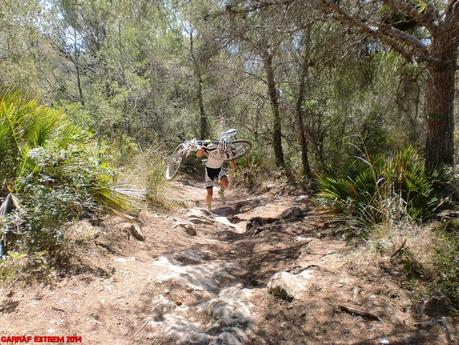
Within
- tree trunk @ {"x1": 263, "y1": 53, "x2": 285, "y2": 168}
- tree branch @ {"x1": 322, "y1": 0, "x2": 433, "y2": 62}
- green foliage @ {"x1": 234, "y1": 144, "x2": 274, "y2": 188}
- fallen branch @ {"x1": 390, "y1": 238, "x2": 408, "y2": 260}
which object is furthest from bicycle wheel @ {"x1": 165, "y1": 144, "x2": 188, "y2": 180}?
fallen branch @ {"x1": 390, "y1": 238, "x2": 408, "y2": 260}

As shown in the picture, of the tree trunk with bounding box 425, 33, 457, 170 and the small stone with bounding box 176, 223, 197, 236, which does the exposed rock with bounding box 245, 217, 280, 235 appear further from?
the tree trunk with bounding box 425, 33, 457, 170

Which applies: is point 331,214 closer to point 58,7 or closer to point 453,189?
point 453,189

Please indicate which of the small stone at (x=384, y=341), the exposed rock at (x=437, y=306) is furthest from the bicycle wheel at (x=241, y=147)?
the small stone at (x=384, y=341)

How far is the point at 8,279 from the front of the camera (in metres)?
3.45

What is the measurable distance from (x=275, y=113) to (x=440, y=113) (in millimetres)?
5396

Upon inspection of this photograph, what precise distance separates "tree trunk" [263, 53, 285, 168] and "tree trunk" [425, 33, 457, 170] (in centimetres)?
471

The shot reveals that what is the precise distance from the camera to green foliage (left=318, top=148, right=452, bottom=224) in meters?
4.81

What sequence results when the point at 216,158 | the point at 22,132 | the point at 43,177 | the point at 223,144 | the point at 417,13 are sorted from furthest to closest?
the point at 216,158, the point at 223,144, the point at 417,13, the point at 22,132, the point at 43,177

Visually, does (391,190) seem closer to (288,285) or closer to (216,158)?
(288,285)

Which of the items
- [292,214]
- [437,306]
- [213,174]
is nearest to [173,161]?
[213,174]

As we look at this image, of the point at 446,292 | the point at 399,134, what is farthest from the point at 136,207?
the point at 399,134

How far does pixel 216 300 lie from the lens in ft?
11.6

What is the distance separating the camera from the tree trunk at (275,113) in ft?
35.4

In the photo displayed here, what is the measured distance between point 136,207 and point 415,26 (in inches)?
249
